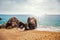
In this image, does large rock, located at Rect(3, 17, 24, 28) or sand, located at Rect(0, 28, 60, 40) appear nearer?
sand, located at Rect(0, 28, 60, 40)

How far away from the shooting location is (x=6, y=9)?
257 cm

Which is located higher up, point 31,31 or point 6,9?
point 6,9

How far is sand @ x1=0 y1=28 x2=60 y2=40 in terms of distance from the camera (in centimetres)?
241

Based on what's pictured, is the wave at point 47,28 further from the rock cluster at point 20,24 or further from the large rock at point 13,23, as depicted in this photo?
the large rock at point 13,23

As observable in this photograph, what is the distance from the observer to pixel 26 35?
245cm

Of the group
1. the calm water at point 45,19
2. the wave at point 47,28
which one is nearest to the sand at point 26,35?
the wave at point 47,28

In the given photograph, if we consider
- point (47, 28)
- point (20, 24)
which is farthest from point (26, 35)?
point (47, 28)

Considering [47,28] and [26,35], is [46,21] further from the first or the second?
[26,35]

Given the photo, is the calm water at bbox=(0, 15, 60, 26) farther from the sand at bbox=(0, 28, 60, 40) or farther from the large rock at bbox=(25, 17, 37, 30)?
the sand at bbox=(0, 28, 60, 40)

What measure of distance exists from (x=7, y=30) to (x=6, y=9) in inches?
15.0

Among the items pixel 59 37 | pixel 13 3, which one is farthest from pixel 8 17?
pixel 59 37

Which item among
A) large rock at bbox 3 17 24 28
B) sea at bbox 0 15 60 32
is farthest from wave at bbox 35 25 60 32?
large rock at bbox 3 17 24 28

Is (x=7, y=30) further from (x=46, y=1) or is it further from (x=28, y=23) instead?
(x=46, y=1)

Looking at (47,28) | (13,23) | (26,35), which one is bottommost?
(26,35)
